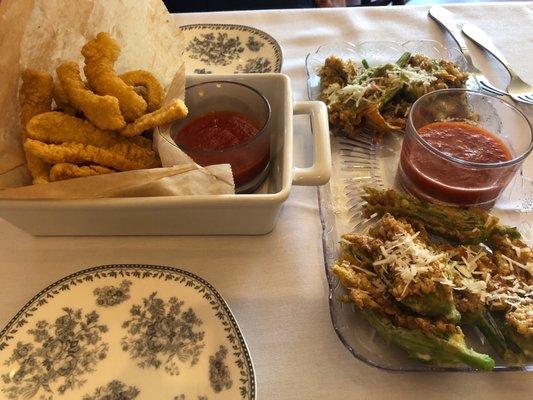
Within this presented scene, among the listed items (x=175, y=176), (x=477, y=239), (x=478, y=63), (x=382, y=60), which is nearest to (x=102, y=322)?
(x=175, y=176)

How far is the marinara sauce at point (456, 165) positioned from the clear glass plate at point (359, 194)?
0.07 m

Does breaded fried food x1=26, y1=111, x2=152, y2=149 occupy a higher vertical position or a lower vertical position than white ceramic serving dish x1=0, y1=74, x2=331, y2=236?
higher

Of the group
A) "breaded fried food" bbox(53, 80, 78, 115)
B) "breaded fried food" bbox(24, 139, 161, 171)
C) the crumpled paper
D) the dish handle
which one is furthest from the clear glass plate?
"breaded fried food" bbox(53, 80, 78, 115)

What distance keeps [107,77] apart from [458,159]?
762 mm

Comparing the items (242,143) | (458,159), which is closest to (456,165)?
(458,159)

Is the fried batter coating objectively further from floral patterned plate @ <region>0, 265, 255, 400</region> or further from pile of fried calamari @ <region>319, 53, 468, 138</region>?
pile of fried calamari @ <region>319, 53, 468, 138</region>

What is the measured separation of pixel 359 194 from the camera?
1.07 meters

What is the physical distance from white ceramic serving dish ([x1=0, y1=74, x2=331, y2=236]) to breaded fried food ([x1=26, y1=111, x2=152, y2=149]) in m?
0.14

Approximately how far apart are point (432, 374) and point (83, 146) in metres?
0.78

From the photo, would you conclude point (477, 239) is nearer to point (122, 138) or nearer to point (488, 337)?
point (488, 337)

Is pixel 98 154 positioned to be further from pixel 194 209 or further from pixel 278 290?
pixel 278 290

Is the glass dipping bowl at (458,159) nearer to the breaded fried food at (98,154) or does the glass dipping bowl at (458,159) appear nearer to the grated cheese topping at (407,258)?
the grated cheese topping at (407,258)

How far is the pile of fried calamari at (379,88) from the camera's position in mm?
1181

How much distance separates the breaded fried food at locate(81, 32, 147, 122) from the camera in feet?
3.10
